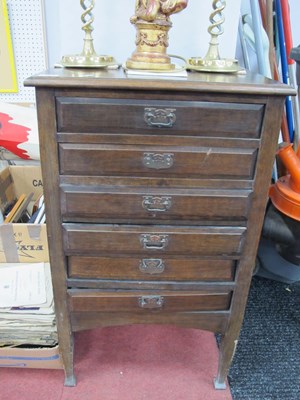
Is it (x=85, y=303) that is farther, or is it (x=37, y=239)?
(x=37, y=239)

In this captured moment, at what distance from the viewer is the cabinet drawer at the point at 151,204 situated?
2.85 ft

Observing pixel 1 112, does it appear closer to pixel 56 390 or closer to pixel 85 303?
pixel 85 303

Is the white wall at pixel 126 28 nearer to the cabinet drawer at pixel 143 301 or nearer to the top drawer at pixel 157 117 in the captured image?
the top drawer at pixel 157 117

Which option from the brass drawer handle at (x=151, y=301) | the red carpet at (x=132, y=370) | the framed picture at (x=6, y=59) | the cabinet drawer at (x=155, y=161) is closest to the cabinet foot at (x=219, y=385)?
the red carpet at (x=132, y=370)

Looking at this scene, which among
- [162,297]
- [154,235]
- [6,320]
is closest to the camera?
[154,235]

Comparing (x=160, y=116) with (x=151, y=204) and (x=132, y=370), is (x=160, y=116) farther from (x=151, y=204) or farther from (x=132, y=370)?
(x=132, y=370)

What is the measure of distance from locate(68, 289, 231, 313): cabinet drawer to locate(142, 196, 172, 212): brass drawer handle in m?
0.28

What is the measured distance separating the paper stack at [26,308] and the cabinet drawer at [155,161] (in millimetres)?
502

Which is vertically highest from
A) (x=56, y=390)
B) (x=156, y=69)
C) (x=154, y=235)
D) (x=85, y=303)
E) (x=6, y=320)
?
(x=156, y=69)

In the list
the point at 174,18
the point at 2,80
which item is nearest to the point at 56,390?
the point at 2,80

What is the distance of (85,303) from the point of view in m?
1.03

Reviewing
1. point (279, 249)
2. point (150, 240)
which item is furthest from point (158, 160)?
point (279, 249)

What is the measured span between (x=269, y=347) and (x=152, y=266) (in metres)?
0.72

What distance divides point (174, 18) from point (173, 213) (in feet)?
2.15
